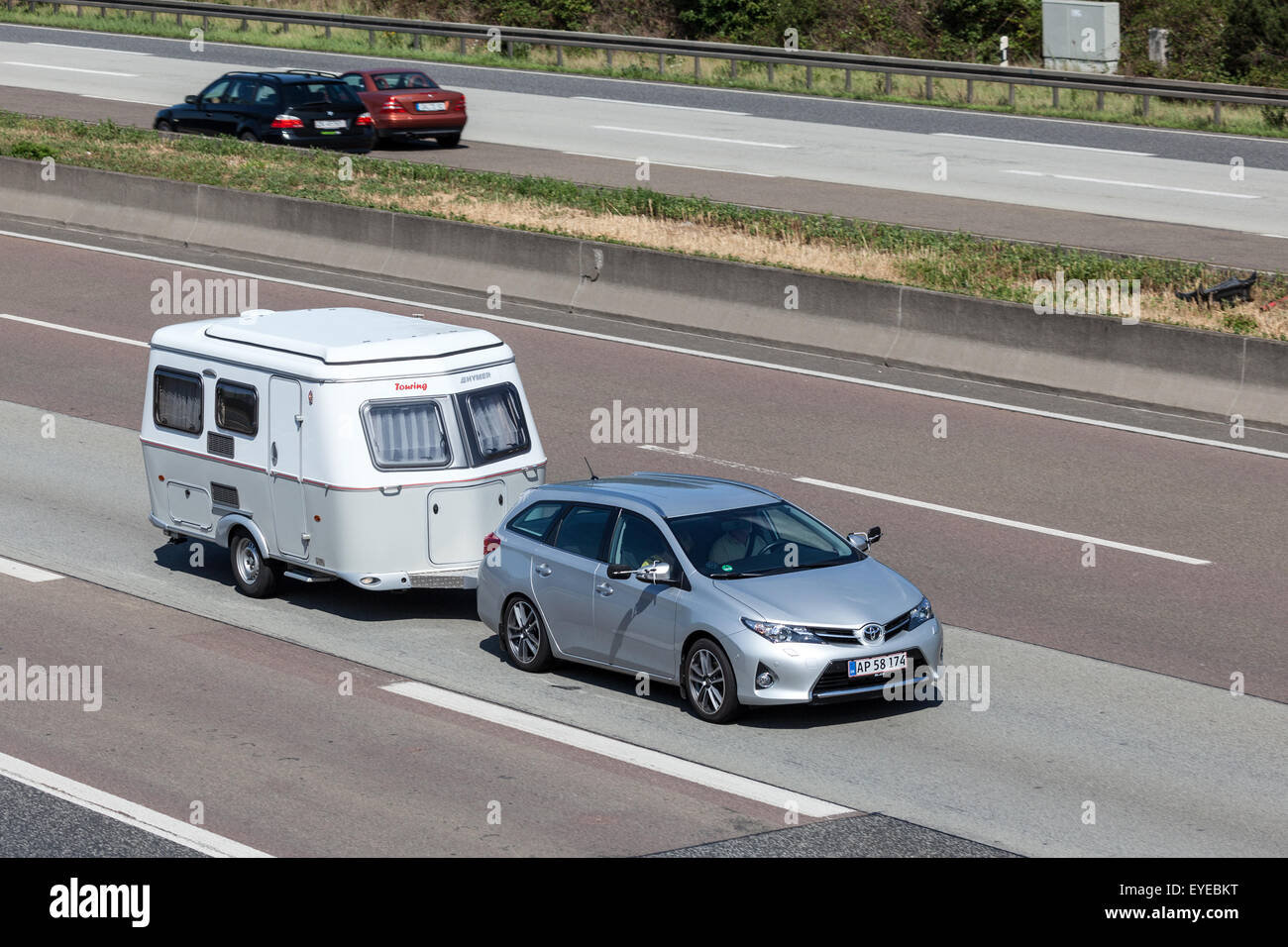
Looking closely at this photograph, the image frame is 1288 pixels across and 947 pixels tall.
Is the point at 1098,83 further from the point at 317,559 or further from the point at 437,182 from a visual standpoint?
the point at 317,559

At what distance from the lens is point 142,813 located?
9.80m

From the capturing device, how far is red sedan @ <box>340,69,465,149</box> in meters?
35.1

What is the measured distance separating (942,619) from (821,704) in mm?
2172

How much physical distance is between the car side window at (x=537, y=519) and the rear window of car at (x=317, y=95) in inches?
856

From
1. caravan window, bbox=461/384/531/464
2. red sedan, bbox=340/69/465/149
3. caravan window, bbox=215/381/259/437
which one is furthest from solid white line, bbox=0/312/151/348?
red sedan, bbox=340/69/465/149

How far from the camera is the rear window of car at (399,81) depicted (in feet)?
118

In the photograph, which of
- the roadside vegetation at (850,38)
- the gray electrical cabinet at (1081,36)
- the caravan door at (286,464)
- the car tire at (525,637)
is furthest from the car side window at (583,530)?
the gray electrical cabinet at (1081,36)

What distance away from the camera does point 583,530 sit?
42.2ft

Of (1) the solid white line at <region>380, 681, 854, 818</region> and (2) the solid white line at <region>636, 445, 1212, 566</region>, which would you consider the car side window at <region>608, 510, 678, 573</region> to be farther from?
(2) the solid white line at <region>636, 445, 1212, 566</region>

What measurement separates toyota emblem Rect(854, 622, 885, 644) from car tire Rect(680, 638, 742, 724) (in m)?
0.84

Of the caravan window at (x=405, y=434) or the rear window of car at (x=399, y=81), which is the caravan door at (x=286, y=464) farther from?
the rear window of car at (x=399, y=81)


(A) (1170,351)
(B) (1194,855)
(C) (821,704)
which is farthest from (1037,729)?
(A) (1170,351)

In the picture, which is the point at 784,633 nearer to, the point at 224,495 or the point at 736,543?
the point at 736,543

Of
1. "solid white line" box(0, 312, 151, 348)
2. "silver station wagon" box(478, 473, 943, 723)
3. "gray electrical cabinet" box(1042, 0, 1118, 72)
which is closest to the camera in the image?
"silver station wagon" box(478, 473, 943, 723)
